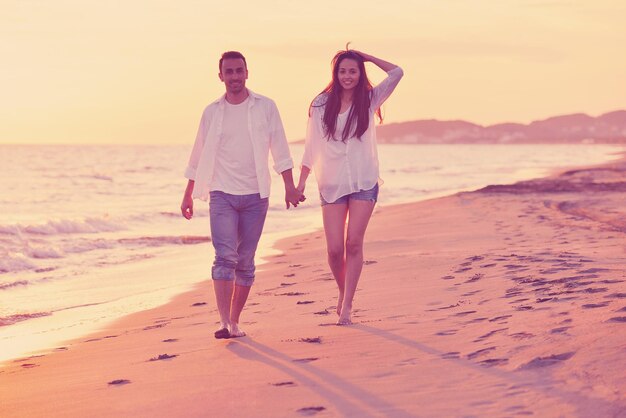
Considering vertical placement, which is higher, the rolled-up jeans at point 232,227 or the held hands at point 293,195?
the held hands at point 293,195

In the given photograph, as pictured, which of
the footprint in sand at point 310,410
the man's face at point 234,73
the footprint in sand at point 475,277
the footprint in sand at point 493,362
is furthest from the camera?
the footprint in sand at point 475,277

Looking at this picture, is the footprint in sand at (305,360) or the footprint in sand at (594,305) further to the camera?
the footprint in sand at (594,305)

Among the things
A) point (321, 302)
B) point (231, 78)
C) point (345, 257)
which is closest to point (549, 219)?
point (321, 302)

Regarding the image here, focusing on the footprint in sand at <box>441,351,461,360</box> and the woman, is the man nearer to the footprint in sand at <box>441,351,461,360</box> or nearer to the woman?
the woman

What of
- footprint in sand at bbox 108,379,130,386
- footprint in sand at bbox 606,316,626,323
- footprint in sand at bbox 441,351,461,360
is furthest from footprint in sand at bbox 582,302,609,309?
footprint in sand at bbox 108,379,130,386

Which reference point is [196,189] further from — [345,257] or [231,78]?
Result: [345,257]

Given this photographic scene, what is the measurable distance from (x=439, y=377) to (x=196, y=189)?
2380 mm

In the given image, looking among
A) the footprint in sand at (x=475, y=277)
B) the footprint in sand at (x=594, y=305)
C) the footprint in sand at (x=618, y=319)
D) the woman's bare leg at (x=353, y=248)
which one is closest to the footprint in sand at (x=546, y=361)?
the footprint in sand at (x=618, y=319)

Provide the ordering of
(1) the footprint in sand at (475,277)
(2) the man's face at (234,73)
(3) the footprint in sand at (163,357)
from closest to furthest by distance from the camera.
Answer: (3) the footprint in sand at (163,357) → (2) the man's face at (234,73) → (1) the footprint in sand at (475,277)

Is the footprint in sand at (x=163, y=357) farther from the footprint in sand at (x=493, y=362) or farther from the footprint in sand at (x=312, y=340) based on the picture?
the footprint in sand at (x=493, y=362)

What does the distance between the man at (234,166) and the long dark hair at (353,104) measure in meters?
0.35

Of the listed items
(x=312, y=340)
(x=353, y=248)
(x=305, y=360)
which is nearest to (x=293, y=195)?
(x=353, y=248)

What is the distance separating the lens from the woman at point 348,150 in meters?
6.07

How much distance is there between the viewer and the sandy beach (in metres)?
4.11
